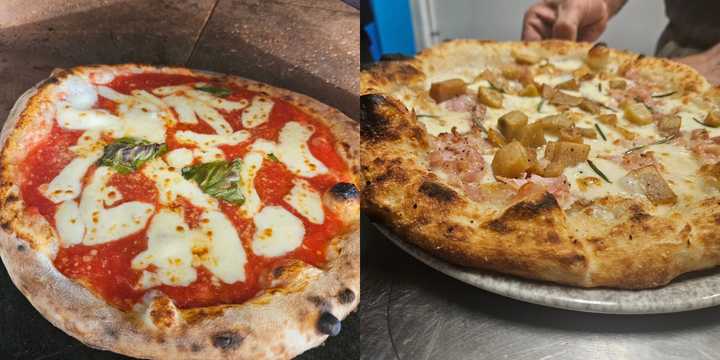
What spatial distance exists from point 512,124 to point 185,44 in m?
0.81

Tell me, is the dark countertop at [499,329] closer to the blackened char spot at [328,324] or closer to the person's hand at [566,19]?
the blackened char spot at [328,324]

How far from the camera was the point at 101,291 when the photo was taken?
127 centimetres

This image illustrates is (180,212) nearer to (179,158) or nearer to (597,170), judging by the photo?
(179,158)

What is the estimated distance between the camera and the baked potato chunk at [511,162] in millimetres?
1392

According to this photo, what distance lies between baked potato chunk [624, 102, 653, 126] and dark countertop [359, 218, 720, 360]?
0.79 m

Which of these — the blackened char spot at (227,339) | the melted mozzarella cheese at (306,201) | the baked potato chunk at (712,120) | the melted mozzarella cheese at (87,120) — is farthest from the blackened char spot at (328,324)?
the baked potato chunk at (712,120)

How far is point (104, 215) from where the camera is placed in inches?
52.4

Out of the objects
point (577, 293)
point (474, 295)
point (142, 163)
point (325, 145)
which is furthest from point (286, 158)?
point (577, 293)

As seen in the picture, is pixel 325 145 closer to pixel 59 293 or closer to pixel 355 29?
pixel 355 29

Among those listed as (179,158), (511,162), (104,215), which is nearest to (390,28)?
(511,162)

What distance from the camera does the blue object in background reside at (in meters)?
1.14

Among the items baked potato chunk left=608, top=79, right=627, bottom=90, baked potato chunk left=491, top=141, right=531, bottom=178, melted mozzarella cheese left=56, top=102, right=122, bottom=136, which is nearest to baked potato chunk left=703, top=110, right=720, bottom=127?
baked potato chunk left=608, top=79, right=627, bottom=90

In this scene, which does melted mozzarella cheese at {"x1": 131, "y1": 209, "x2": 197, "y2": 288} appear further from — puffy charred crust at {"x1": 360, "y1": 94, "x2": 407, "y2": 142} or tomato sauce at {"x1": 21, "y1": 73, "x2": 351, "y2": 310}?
puffy charred crust at {"x1": 360, "y1": 94, "x2": 407, "y2": 142}

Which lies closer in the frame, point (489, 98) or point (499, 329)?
point (499, 329)
